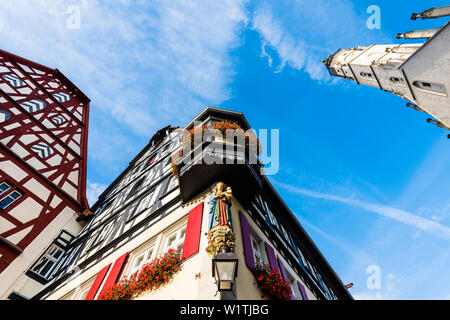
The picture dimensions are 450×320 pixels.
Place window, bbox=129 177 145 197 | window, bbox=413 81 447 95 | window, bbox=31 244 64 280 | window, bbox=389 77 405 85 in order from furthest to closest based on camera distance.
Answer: window, bbox=389 77 405 85 < window, bbox=413 81 447 95 < window, bbox=129 177 145 197 < window, bbox=31 244 64 280

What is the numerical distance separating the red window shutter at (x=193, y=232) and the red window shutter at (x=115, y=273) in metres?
2.51

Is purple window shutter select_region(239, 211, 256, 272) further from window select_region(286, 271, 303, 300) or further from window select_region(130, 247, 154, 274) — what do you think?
window select_region(286, 271, 303, 300)

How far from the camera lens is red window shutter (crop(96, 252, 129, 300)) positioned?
6940 mm

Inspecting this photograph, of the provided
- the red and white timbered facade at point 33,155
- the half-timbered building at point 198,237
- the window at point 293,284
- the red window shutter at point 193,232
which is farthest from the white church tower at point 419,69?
the red and white timbered facade at point 33,155

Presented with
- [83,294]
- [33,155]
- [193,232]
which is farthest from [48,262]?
[193,232]

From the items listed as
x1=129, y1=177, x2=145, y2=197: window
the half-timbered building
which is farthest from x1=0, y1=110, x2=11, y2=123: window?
the half-timbered building

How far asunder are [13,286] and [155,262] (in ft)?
31.4

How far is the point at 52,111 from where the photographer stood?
872 inches

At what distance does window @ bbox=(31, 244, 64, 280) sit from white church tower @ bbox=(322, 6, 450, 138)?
31991mm

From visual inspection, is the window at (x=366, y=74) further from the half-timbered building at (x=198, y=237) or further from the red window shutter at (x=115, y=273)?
the red window shutter at (x=115, y=273)

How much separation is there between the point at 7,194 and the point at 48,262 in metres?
4.30
